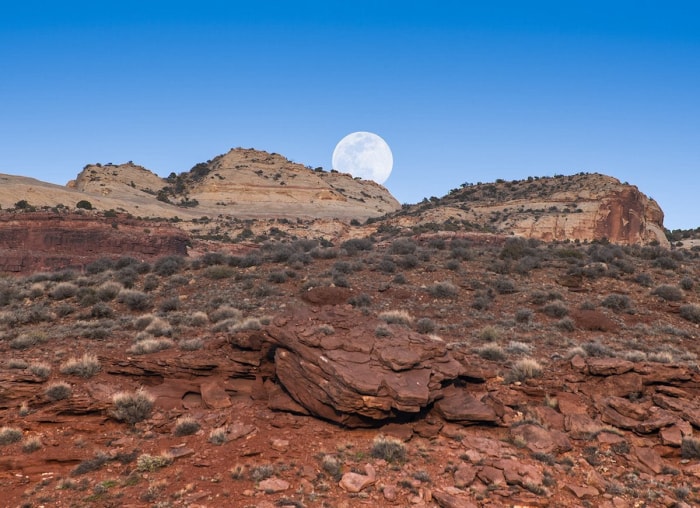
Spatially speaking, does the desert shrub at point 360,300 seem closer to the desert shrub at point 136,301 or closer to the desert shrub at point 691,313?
the desert shrub at point 136,301

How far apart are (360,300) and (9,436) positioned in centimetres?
1058

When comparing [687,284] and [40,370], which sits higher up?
[687,284]

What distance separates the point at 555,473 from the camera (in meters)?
6.63

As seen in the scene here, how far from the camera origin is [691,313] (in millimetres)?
14539

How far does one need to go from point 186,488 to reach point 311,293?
10.3 metres

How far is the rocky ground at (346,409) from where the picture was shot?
626 cm

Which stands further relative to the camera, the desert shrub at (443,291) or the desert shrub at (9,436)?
the desert shrub at (443,291)

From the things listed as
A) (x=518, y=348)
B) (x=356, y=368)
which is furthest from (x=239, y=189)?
(x=356, y=368)

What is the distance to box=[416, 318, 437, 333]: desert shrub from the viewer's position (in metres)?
12.8

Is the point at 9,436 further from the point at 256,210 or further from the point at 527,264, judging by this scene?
the point at 256,210

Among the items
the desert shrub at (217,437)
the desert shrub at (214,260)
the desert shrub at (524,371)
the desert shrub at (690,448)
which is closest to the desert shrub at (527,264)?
the desert shrub at (524,371)

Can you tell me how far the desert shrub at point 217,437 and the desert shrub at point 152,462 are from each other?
0.75 metres

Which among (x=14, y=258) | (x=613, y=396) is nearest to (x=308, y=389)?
(x=613, y=396)

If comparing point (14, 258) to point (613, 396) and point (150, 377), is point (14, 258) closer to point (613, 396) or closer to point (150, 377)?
point (150, 377)
